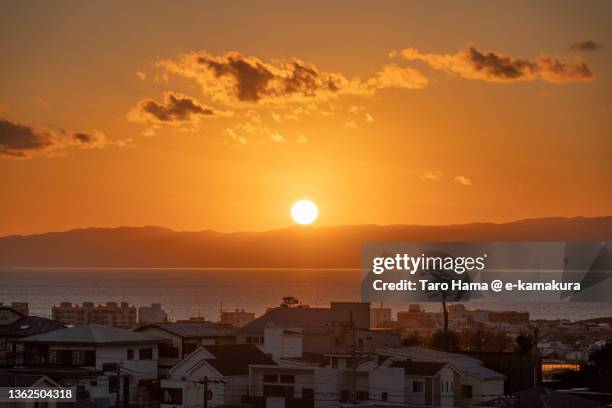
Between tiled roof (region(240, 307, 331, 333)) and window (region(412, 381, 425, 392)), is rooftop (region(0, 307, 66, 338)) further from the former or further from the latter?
window (region(412, 381, 425, 392))

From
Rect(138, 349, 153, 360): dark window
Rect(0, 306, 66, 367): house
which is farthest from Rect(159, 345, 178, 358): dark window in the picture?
Rect(0, 306, 66, 367): house

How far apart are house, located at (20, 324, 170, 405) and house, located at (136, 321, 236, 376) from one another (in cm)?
105

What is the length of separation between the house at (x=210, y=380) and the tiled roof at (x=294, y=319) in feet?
48.4

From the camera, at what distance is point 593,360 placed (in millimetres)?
55375

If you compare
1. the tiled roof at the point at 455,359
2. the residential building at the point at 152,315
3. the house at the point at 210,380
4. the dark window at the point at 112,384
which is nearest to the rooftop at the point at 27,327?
the dark window at the point at 112,384

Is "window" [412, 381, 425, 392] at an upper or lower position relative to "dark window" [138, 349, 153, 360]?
lower

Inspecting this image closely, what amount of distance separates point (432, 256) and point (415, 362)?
126ft

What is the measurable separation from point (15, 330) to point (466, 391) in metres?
24.4

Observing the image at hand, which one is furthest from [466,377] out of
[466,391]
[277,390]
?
[277,390]

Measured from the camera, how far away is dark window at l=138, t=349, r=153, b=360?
48.4m

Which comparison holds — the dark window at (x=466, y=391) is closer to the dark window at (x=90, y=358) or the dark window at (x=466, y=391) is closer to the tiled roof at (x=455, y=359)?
the tiled roof at (x=455, y=359)

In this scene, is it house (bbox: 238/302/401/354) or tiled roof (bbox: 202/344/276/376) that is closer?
tiled roof (bbox: 202/344/276/376)

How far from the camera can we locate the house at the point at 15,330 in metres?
48.7

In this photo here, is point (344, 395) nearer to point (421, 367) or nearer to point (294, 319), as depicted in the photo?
point (421, 367)
